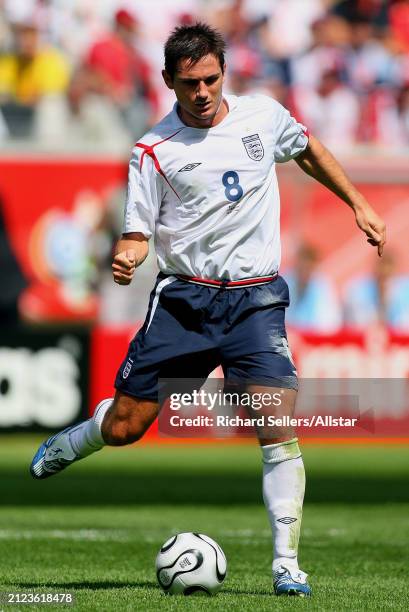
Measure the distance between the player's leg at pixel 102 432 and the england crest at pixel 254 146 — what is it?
1216 millimetres

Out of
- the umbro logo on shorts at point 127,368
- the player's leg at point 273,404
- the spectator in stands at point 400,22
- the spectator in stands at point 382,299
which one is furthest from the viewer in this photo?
the spectator in stands at point 400,22

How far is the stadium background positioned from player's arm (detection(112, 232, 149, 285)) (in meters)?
3.49

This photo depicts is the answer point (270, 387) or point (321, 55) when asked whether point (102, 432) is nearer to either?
point (270, 387)

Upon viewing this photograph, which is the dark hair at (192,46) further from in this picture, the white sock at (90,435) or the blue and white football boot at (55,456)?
the blue and white football boot at (55,456)

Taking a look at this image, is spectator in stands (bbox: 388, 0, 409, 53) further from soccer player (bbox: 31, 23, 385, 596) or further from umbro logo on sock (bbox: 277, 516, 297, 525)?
umbro logo on sock (bbox: 277, 516, 297, 525)

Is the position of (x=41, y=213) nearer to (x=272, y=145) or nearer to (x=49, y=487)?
(x=49, y=487)

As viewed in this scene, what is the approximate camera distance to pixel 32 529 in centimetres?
882

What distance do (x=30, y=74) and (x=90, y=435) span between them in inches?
479

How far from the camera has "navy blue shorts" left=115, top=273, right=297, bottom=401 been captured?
6.09 metres

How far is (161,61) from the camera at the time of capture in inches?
741

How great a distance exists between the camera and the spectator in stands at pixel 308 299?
15455 mm

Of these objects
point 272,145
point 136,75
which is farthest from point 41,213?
point 272,145

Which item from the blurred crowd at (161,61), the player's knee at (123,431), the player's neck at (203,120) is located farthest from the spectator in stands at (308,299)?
the player's neck at (203,120)

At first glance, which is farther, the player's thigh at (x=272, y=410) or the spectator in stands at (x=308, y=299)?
the spectator in stands at (x=308, y=299)
